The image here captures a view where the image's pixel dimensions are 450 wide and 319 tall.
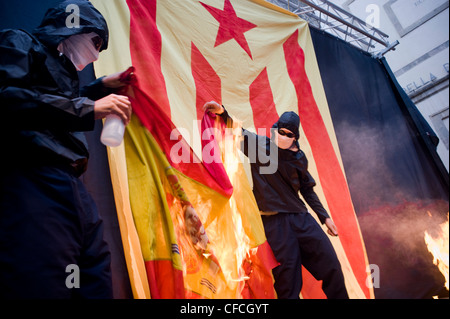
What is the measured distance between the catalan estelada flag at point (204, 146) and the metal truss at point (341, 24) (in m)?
0.72

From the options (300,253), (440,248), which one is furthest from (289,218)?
(440,248)

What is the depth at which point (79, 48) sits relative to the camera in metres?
1.02

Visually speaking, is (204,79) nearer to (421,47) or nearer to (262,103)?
(262,103)

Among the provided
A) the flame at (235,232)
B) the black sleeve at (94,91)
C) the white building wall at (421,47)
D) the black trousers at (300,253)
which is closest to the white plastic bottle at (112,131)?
the black sleeve at (94,91)

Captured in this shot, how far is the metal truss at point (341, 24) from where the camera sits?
2.97 m

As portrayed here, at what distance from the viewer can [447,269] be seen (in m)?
2.28

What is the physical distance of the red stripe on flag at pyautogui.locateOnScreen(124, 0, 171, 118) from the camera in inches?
58.0

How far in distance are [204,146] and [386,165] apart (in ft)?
6.31

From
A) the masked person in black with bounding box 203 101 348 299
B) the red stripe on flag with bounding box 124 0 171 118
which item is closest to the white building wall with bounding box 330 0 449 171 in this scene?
the masked person in black with bounding box 203 101 348 299

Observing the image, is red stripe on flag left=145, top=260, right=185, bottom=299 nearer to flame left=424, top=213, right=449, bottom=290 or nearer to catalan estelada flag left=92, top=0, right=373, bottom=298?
catalan estelada flag left=92, top=0, right=373, bottom=298

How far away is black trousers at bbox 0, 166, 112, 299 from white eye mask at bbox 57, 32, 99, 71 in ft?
1.37

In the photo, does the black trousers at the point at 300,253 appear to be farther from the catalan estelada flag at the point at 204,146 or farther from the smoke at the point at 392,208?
the smoke at the point at 392,208
